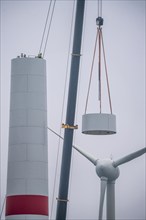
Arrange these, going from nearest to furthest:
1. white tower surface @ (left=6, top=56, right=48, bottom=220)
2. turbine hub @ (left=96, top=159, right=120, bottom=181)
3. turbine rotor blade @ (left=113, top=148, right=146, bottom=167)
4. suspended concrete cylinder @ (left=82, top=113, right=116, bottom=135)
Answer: white tower surface @ (left=6, top=56, right=48, bottom=220), suspended concrete cylinder @ (left=82, top=113, right=116, bottom=135), turbine rotor blade @ (left=113, top=148, right=146, bottom=167), turbine hub @ (left=96, top=159, right=120, bottom=181)

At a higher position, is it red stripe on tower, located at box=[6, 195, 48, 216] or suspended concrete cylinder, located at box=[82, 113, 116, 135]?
suspended concrete cylinder, located at box=[82, 113, 116, 135]

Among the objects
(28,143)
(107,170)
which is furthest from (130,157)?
(28,143)

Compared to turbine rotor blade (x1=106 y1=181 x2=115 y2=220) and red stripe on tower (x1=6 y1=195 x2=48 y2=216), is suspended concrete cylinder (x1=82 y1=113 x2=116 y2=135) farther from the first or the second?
turbine rotor blade (x1=106 y1=181 x2=115 y2=220)

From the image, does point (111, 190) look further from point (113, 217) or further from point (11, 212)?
point (11, 212)

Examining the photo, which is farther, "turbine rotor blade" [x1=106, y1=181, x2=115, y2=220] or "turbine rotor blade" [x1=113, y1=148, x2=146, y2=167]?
"turbine rotor blade" [x1=106, y1=181, x2=115, y2=220]

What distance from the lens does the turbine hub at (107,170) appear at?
5866 centimetres

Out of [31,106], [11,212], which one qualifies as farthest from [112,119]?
[11,212]

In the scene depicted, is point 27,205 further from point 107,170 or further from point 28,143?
point 107,170

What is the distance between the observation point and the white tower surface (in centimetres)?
4128

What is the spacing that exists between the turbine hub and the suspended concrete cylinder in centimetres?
1585

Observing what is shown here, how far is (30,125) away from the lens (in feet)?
138

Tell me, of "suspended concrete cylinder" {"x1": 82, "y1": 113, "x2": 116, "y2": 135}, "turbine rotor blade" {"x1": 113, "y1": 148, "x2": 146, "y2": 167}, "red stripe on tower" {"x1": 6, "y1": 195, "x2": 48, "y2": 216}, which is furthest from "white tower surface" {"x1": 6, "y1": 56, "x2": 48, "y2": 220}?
"turbine rotor blade" {"x1": 113, "y1": 148, "x2": 146, "y2": 167}

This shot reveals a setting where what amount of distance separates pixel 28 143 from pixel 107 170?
18.0 m

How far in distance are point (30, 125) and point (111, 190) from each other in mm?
19211
